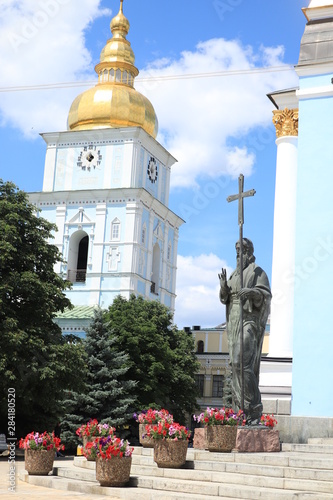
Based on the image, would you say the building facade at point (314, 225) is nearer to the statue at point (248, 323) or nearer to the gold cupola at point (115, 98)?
the statue at point (248, 323)

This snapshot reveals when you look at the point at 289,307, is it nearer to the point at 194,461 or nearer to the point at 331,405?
the point at 331,405

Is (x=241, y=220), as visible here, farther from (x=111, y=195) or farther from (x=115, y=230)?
(x=111, y=195)

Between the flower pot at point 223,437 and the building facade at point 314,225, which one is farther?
the building facade at point 314,225

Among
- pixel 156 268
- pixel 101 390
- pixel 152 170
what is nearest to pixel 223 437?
pixel 101 390

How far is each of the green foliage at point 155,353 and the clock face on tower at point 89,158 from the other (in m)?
13.6

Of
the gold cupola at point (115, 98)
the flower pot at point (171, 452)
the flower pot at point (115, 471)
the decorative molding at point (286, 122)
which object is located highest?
the gold cupola at point (115, 98)

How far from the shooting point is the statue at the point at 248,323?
13422 millimetres

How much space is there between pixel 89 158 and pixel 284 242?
130ft

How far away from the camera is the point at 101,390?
124ft

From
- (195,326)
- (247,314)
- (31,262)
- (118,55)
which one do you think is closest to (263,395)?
(247,314)

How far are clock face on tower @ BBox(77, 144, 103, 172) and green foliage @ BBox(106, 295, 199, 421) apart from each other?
13634mm

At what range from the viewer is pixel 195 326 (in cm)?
7062

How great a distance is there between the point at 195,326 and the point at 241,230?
5750 centimetres

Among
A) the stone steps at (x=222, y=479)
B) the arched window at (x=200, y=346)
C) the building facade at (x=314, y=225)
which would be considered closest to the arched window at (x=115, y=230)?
the arched window at (x=200, y=346)
